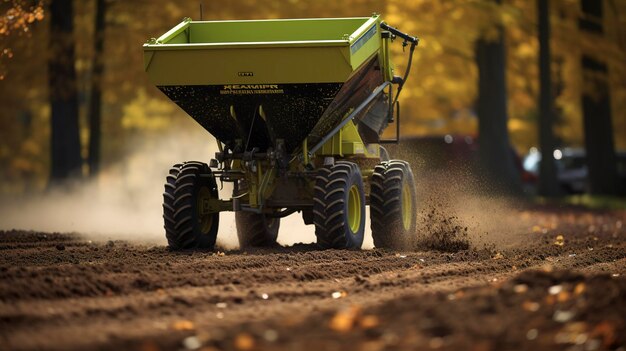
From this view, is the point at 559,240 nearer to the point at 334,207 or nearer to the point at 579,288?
the point at 334,207

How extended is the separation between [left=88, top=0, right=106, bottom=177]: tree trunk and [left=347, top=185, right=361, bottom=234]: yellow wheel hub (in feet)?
50.9

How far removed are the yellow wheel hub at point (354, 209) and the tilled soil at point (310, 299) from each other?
0.63m

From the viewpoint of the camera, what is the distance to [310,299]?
412 inches

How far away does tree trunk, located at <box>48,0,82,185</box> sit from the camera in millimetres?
27766

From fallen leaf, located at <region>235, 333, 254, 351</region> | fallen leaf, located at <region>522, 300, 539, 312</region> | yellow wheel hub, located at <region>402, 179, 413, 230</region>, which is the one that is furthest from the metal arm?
fallen leaf, located at <region>235, 333, 254, 351</region>

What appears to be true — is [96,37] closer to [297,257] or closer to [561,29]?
[561,29]

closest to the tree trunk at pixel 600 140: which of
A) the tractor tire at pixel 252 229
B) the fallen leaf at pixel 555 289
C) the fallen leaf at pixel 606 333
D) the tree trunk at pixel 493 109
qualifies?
the tree trunk at pixel 493 109

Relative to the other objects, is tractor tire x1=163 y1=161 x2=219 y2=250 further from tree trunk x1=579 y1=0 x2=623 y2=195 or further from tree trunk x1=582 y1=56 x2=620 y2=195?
tree trunk x1=582 y1=56 x2=620 y2=195

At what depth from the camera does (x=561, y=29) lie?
31.6 metres

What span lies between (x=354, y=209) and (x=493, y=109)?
15935 millimetres

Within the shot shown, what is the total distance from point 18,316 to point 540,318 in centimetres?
352

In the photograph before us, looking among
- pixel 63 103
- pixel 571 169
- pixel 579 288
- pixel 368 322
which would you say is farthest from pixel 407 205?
pixel 571 169

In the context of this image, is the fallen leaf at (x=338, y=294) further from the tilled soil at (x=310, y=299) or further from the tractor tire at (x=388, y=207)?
the tractor tire at (x=388, y=207)

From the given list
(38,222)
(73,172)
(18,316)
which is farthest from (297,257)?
(73,172)
